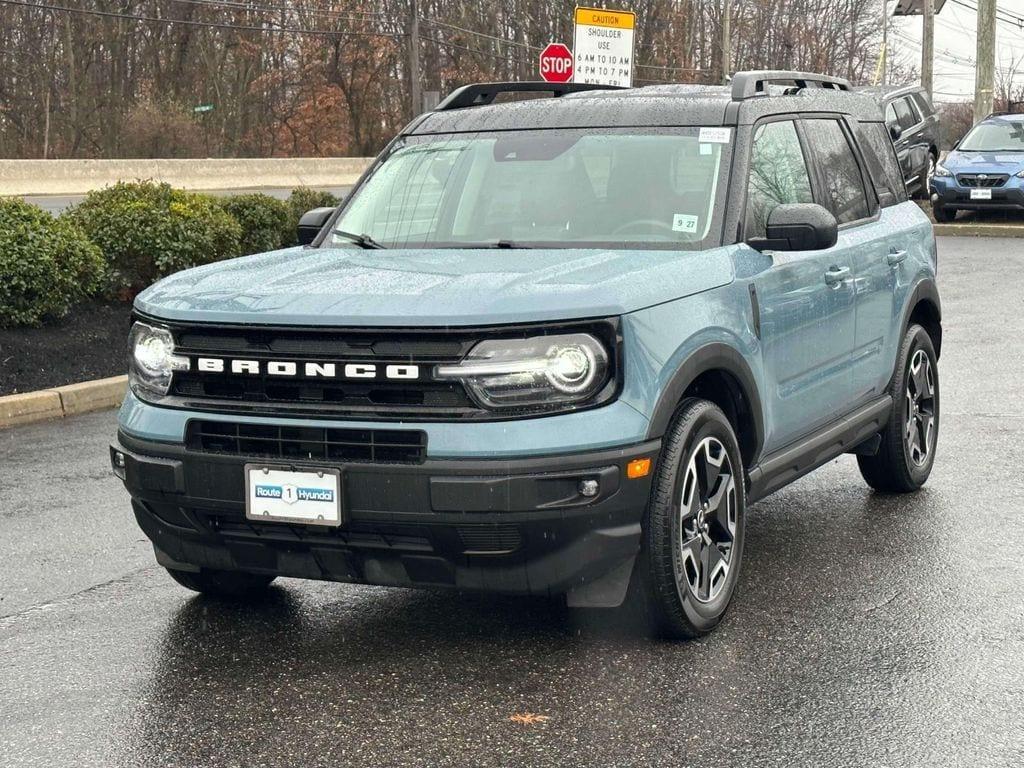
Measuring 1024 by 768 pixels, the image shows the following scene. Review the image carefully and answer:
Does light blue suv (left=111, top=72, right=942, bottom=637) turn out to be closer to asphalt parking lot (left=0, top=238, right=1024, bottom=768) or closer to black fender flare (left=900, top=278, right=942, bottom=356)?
asphalt parking lot (left=0, top=238, right=1024, bottom=768)

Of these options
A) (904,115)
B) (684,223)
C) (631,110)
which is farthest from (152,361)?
(904,115)

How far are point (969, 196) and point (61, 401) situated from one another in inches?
672

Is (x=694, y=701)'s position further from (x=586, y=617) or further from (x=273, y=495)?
(x=273, y=495)

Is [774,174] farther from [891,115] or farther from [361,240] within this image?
→ [891,115]

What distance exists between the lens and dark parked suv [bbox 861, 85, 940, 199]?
2527cm

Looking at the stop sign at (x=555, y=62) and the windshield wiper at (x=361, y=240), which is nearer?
the windshield wiper at (x=361, y=240)

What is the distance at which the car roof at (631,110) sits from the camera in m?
5.67

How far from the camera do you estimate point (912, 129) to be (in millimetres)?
25766

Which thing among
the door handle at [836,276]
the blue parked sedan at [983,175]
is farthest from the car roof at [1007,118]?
the door handle at [836,276]

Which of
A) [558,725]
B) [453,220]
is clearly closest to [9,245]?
[453,220]

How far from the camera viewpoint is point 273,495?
4.43 m

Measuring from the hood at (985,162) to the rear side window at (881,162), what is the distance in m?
16.6

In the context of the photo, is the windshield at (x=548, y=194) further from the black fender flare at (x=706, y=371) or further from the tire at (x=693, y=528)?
the tire at (x=693, y=528)

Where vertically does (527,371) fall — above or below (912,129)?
above
